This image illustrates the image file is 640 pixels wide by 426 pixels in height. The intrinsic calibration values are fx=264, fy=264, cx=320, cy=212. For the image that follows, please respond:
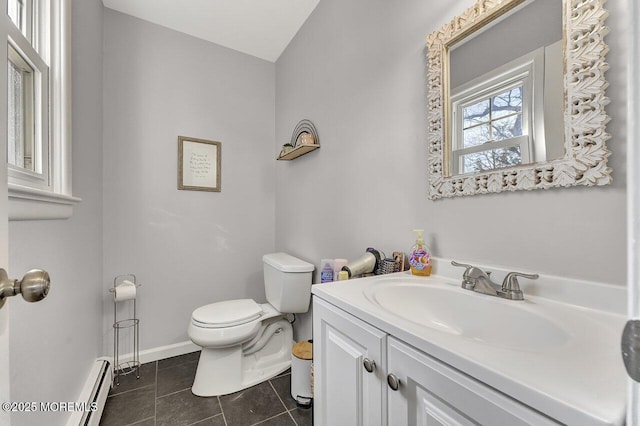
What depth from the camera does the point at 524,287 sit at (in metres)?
0.79

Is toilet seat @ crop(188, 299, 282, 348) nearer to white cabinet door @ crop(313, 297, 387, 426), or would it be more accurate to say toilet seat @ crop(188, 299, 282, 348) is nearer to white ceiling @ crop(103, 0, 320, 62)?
white cabinet door @ crop(313, 297, 387, 426)

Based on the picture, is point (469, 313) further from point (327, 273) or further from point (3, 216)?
point (3, 216)

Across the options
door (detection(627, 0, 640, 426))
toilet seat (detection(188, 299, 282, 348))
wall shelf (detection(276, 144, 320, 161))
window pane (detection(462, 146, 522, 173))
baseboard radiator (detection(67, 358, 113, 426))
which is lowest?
baseboard radiator (detection(67, 358, 113, 426))

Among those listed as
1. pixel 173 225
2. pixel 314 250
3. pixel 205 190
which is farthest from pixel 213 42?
pixel 314 250

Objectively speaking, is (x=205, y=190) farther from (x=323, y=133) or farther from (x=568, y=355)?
(x=568, y=355)

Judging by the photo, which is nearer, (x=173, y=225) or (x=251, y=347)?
(x=251, y=347)

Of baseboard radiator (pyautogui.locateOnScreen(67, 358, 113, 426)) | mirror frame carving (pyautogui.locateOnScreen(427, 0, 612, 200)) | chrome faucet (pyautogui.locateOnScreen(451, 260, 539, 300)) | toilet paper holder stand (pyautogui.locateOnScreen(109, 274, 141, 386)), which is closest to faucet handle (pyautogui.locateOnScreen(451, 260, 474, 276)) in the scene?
chrome faucet (pyautogui.locateOnScreen(451, 260, 539, 300))

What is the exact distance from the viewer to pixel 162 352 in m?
1.96

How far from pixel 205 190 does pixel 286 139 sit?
0.79 meters

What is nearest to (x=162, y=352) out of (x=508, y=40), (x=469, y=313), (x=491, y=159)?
(x=469, y=313)

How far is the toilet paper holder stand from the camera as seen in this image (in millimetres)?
1794

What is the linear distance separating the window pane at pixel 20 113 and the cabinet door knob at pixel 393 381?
4.21ft

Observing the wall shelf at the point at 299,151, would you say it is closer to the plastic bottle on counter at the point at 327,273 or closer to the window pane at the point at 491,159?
the plastic bottle on counter at the point at 327,273

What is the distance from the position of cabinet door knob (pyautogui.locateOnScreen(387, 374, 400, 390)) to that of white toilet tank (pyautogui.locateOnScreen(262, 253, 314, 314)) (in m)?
1.11
